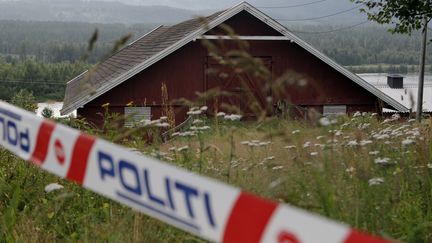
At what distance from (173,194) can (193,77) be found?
1045 inches

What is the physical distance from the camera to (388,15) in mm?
18016

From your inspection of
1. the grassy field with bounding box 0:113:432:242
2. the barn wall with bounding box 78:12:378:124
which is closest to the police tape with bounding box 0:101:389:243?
the grassy field with bounding box 0:113:432:242

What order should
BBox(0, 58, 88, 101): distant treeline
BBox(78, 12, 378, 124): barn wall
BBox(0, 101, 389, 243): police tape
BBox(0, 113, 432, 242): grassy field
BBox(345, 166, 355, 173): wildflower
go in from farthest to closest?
BBox(0, 58, 88, 101): distant treeline, BBox(78, 12, 378, 124): barn wall, BBox(345, 166, 355, 173): wildflower, BBox(0, 113, 432, 242): grassy field, BBox(0, 101, 389, 243): police tape

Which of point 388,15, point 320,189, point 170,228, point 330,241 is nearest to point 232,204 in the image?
point 330,241

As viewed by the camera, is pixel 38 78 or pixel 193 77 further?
pixel 38 78

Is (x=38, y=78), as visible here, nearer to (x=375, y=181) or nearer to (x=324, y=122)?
(x=375, y=181)

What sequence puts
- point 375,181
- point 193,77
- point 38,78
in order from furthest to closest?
point 38,78
point 193,77
point 375,181

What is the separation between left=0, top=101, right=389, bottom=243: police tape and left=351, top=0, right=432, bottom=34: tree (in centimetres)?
1547

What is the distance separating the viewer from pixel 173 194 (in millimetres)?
2023

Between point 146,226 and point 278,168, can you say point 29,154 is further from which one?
point 278,168

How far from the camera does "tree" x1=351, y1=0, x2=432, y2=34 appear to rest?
55.1ft

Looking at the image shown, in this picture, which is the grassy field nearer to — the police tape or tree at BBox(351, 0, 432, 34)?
the police tape

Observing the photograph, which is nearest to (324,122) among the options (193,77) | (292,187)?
(292,187)

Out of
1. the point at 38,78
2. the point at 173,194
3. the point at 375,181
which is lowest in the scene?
the point at 38,78
